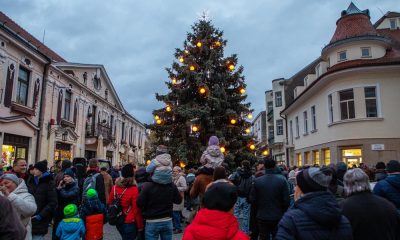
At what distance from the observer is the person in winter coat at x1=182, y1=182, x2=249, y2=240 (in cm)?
281

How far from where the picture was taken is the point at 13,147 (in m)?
16.6

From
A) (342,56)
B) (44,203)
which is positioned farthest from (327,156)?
(44,203)

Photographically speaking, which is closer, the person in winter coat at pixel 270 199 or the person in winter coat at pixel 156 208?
the person in winter coat at pixel 156 208

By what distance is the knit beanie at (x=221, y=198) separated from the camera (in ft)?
9.48

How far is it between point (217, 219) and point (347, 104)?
1828 centimetres

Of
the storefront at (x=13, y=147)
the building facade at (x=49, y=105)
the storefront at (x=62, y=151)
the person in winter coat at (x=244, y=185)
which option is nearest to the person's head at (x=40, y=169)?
the person in winter coat at (x=244, y=185)

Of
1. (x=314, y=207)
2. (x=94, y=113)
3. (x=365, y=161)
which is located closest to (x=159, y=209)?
(x=314, y=207)

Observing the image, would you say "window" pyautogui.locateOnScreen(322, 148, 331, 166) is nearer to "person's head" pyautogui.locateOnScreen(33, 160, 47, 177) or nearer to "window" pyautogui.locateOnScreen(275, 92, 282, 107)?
"window" pyautogui.locateOnScreen(275, 92, 282, 107)

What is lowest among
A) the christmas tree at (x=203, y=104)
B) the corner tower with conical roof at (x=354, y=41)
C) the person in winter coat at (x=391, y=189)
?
the person in winter coat at (x=391, y=189)

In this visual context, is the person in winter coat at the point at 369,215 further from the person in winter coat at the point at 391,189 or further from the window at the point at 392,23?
the window at the point at 392,23

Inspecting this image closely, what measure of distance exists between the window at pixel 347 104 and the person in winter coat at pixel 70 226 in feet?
55.8

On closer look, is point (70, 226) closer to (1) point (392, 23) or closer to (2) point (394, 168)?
(2) point (394, 168)

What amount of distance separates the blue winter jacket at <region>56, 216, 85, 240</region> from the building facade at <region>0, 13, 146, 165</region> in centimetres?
1181

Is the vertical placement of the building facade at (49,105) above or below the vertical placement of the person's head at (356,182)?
above
